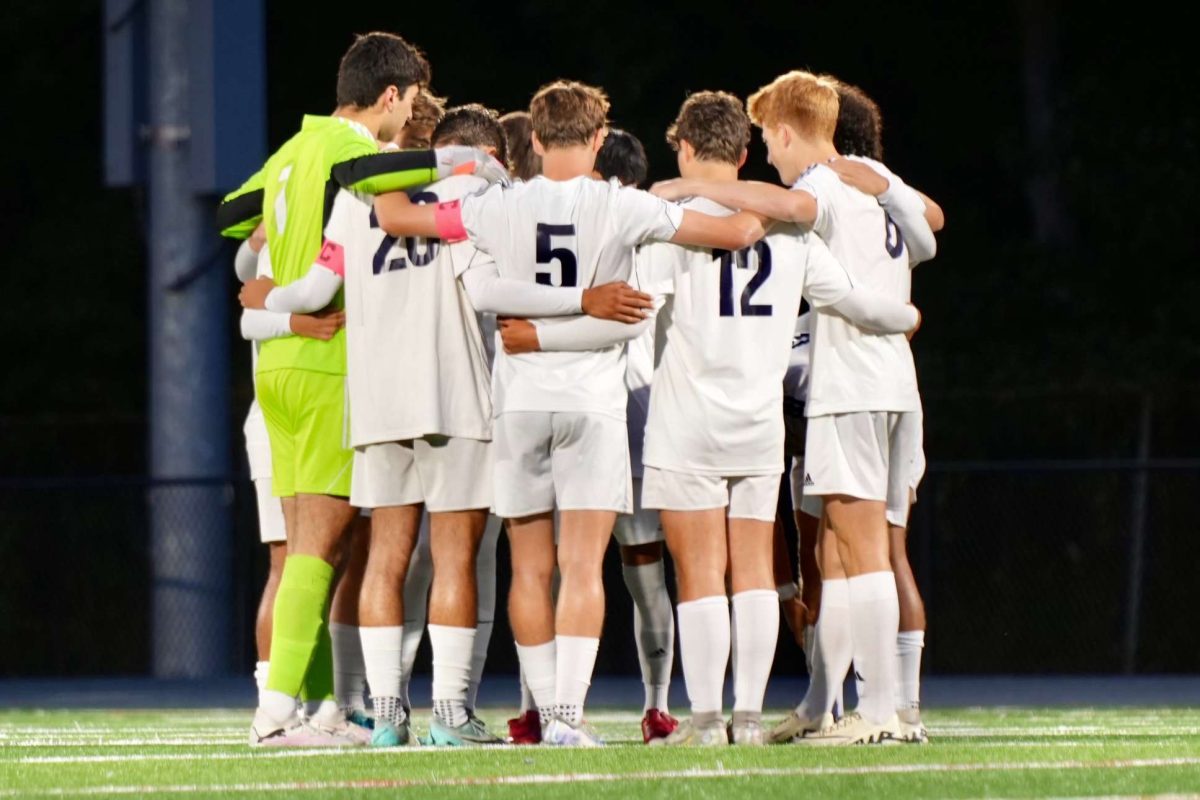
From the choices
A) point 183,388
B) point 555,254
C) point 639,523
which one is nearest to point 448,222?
point 555,254

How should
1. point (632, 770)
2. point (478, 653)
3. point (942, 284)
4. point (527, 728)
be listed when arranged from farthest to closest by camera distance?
1. point (942, 284)
2. point (478, 653)
3. point (527, 728)
4. point (632, 770)

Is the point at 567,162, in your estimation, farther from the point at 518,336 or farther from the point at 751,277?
the point at 751,277

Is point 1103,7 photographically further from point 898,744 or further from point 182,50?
point 898,744

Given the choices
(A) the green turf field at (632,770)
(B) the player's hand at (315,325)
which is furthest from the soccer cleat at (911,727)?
(B) the player's hand at (315,325)

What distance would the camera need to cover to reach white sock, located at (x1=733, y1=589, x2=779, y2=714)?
7.00 m

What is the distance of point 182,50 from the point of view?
14219mm

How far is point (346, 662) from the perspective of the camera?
792cm

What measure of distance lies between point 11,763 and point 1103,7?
53.4 feet

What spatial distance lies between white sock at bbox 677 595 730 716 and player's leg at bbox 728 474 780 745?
66mm

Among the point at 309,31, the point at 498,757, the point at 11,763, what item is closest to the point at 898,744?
the point at 498,757

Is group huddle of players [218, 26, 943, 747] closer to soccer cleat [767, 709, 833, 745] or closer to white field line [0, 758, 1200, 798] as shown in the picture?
soccer cleat [767, 709, 833, 745]

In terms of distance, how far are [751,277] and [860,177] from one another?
50cm

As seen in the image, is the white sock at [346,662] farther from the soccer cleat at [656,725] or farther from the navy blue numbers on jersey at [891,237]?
the navy blue numbers on jersey at [891,237]

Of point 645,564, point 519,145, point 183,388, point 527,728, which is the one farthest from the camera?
point 183,388
